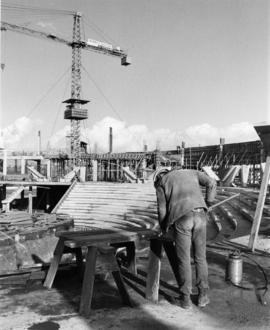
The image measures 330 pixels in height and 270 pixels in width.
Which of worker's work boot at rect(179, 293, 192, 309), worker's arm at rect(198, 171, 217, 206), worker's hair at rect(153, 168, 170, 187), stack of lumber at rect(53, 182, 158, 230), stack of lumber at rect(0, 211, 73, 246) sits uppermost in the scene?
worker's hair at rect(153, 168, 170, 187)

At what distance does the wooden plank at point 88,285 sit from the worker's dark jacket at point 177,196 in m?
0.84

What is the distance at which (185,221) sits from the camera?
3893 millimetres

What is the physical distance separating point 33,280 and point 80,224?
52.7 ft

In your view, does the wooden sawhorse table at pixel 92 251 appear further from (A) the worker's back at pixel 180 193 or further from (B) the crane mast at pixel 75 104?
(B) the crane mast at pixel 75 104

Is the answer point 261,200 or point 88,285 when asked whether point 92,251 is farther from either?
point 261,200

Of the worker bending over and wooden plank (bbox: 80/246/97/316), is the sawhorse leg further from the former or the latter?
wooden plank (bbox: 80/246/97/316)

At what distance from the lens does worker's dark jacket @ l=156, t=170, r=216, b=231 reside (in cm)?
393

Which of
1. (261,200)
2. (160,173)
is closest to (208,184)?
(160,173)

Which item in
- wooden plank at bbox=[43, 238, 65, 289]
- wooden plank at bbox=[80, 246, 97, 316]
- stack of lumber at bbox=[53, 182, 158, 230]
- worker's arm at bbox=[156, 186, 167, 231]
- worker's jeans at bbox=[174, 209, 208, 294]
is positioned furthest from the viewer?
stack of lumber at bbox=[53, 182, 158, 230]

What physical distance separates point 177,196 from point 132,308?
4.29 feet

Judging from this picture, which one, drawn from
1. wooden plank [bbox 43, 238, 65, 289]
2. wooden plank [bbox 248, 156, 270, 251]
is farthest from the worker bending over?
wooden plank [bbox 248, 156, 270, 251]

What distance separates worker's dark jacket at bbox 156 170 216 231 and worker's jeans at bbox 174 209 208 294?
0.08 metres

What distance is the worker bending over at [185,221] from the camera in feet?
12.8

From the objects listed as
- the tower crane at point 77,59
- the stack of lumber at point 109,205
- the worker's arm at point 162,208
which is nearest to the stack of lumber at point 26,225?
the stack of lumber at point 109,205
